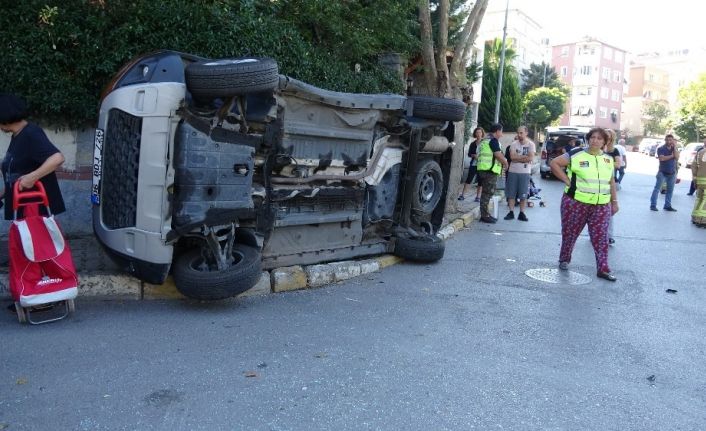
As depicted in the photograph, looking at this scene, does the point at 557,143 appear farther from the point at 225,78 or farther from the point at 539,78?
the point at 539,78

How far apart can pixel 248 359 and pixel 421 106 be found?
12.4 feet

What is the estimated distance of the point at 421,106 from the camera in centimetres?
→ 641

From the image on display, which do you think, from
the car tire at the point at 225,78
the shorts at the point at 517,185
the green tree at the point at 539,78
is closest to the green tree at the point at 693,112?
the green tree at the point at 539,78

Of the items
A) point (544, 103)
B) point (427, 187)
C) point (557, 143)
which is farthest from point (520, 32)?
point (427, 187)

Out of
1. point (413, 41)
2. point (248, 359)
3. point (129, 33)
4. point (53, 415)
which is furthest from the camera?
point (413, 41)

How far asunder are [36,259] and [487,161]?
7935 millimetres

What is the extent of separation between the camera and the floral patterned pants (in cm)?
635

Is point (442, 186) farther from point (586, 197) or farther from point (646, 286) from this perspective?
point (646, 286)

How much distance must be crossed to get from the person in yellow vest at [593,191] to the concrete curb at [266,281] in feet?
7.25

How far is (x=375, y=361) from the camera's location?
12.5ft

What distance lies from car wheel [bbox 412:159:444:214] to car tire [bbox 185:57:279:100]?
2.87 metres

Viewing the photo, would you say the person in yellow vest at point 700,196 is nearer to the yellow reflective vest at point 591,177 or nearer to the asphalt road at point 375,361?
the asphalt road at point 375,361

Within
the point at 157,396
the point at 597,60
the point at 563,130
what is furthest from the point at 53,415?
the point at 597,60

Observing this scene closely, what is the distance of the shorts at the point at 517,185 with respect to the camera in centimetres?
1052
